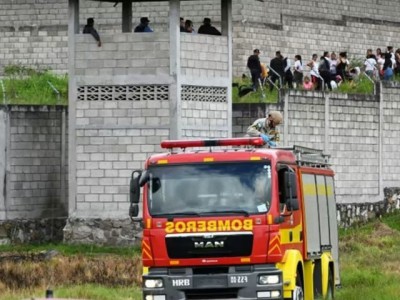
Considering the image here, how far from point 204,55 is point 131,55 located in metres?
1.62

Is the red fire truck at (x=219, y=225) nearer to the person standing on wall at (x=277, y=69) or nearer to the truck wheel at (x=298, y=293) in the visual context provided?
the truck wheel at (x=298, y=293)

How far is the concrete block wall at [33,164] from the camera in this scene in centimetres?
3775

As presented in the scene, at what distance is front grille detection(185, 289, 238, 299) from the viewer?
75.6 feet

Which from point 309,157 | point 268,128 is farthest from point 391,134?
point 309,157

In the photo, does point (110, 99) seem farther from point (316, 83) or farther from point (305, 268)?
point (305, 268)

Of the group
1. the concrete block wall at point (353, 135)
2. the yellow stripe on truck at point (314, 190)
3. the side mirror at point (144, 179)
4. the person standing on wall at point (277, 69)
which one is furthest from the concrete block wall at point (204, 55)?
the side mirror at point (144, 179)

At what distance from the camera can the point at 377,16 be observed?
5559cm

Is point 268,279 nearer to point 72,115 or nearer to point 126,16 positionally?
point 72,115

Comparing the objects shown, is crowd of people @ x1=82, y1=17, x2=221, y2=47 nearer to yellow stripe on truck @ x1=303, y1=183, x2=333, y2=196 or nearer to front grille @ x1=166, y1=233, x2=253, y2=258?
yellow stripe on truck @ x1=303, y1=183, x2=333, y2=196

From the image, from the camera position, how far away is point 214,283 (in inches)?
909

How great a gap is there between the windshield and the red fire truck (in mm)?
13

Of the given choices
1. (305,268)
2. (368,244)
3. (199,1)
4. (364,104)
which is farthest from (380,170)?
(305,268)

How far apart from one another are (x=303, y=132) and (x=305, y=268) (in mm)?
16183

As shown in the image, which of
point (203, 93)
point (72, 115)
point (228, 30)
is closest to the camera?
point (72, 115)
